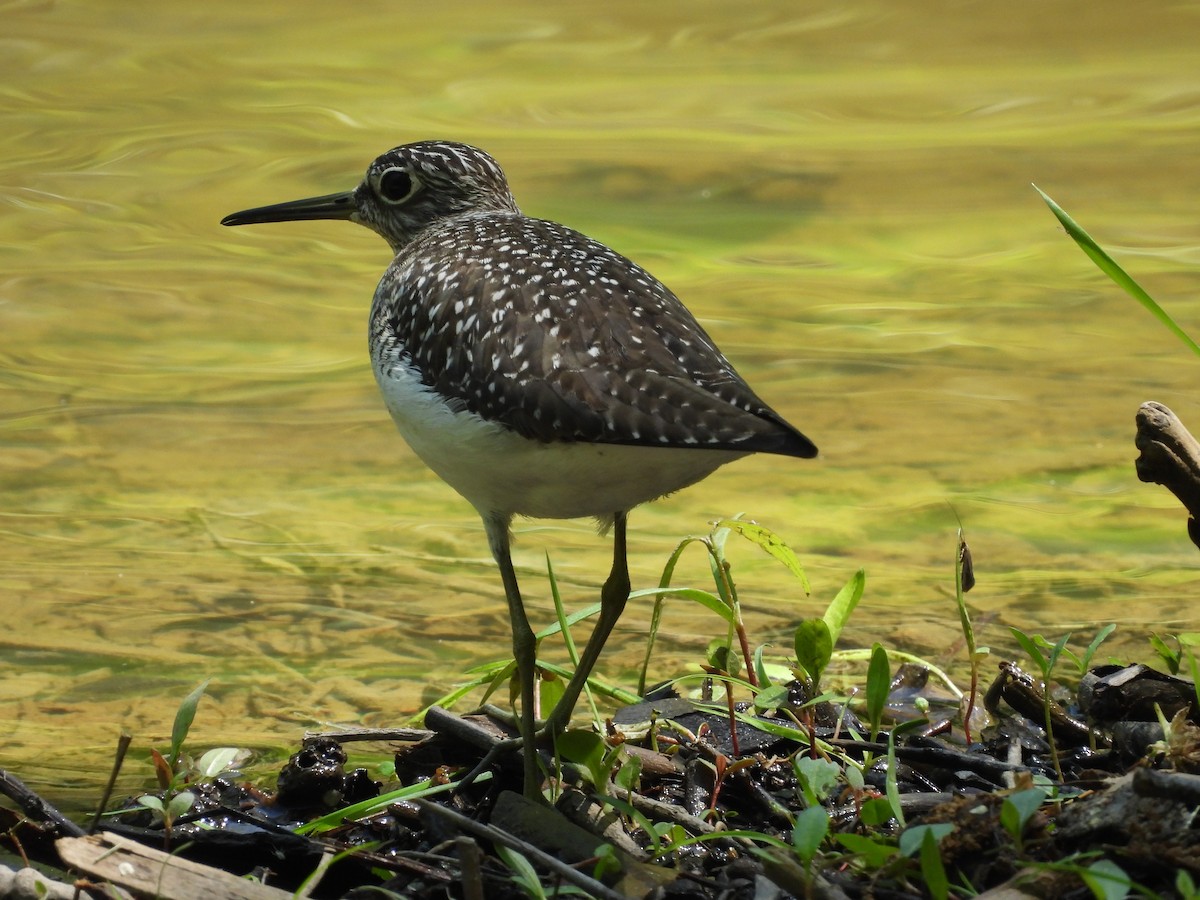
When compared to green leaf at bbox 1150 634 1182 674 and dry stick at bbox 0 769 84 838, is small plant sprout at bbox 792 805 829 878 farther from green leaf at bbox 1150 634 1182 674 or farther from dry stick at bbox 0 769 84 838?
dry stick at bbox 0 769 84 838

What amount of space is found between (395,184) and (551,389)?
224 cm

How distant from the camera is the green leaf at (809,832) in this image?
3227mm

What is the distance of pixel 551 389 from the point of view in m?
4.05

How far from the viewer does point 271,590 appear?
6.71m

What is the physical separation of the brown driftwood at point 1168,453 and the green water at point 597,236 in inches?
75.4

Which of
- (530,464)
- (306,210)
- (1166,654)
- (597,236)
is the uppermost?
(306,210)

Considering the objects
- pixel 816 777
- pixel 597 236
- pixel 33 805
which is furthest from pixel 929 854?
pixel 597 236

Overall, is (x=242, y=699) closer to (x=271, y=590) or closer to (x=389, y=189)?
(x=271, y=590)

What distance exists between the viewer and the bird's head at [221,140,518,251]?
19.4ft

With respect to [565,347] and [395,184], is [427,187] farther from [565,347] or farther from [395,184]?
[565,347]

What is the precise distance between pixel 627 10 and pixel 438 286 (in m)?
9.47

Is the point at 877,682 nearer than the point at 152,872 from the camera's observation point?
No

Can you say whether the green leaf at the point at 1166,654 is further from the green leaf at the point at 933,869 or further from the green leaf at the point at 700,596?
the green leaf at the point at 933,869

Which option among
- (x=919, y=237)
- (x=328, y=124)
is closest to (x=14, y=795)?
(x=919, y=237)
